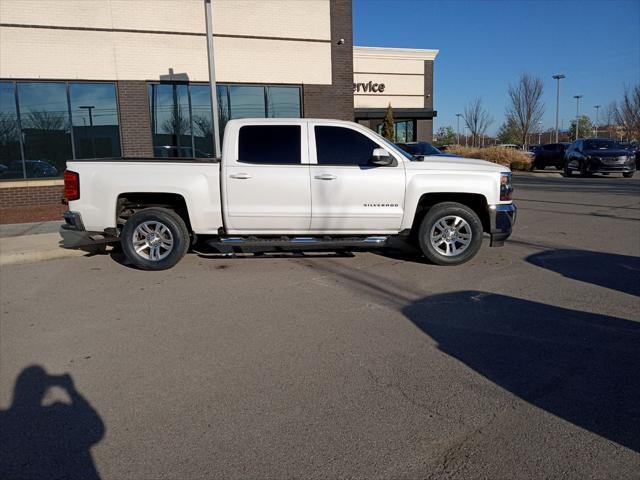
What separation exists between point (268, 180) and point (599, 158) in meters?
20.7

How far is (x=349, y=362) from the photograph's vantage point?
408 centimetres

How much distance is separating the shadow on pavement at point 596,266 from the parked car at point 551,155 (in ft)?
73.3

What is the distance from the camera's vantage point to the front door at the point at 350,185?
7.01 metres

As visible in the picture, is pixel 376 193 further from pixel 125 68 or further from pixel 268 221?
pixel 125 68

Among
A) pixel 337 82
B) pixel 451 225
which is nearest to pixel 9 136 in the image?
pixel 337 82

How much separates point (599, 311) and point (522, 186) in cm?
1586

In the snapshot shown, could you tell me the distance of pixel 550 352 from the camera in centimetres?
419

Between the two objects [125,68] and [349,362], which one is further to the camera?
[125,68]

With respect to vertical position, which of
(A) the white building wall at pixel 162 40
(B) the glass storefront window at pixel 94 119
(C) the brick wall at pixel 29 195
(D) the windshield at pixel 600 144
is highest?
(A) the white building wall at pixel 162 40

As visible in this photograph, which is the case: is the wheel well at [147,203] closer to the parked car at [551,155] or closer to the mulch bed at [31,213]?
the mulch bed at [31,213]

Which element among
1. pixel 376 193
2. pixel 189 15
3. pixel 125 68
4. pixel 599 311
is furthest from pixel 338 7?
pixel 599 311

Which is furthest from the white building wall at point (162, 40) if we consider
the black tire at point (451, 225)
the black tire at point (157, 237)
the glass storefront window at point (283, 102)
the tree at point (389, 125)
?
the tree at point (389, 125)

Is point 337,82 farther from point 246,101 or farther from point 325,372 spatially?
point 325,372

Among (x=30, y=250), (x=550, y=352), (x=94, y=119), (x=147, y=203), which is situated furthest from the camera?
(x=94, y=119)
